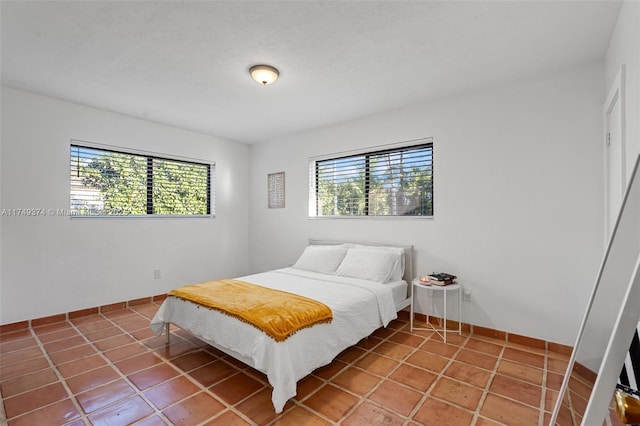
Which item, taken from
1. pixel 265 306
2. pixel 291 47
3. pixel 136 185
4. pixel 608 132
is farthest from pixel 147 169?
pixel 608 132

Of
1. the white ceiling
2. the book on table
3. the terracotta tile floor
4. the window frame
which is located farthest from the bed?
the white ceiling

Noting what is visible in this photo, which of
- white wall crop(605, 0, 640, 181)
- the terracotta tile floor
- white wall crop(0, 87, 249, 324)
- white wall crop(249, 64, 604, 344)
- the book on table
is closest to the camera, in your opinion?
white wall crop(605, 0, 640, 181)

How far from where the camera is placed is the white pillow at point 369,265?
3.19 m

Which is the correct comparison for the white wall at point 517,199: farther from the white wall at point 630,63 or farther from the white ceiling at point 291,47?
the white wall at point 630,63

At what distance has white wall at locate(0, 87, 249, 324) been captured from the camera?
3066 mm

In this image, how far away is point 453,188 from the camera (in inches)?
126

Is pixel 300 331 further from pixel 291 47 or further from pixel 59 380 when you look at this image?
pixel 291 47

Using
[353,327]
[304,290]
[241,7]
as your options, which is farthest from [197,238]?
[241,7]

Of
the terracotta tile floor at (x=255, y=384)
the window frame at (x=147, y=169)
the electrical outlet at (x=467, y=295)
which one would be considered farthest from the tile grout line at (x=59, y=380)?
the electrical outlet at (x=467, y=295)

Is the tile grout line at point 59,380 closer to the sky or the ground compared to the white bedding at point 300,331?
closer to the ground

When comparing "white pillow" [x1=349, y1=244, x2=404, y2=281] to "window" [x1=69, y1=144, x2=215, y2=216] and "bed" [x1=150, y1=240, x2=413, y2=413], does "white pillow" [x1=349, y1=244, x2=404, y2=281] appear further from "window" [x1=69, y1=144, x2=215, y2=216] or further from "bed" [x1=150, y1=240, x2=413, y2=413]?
"window" [x1=69, y1=144, x2=215, y2=216]

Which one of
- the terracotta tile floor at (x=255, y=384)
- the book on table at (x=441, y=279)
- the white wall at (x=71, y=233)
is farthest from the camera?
the white wall at (x=71, y=233)

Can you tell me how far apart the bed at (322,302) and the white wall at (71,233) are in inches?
52.0

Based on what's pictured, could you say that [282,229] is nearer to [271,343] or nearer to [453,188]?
[453,188]
